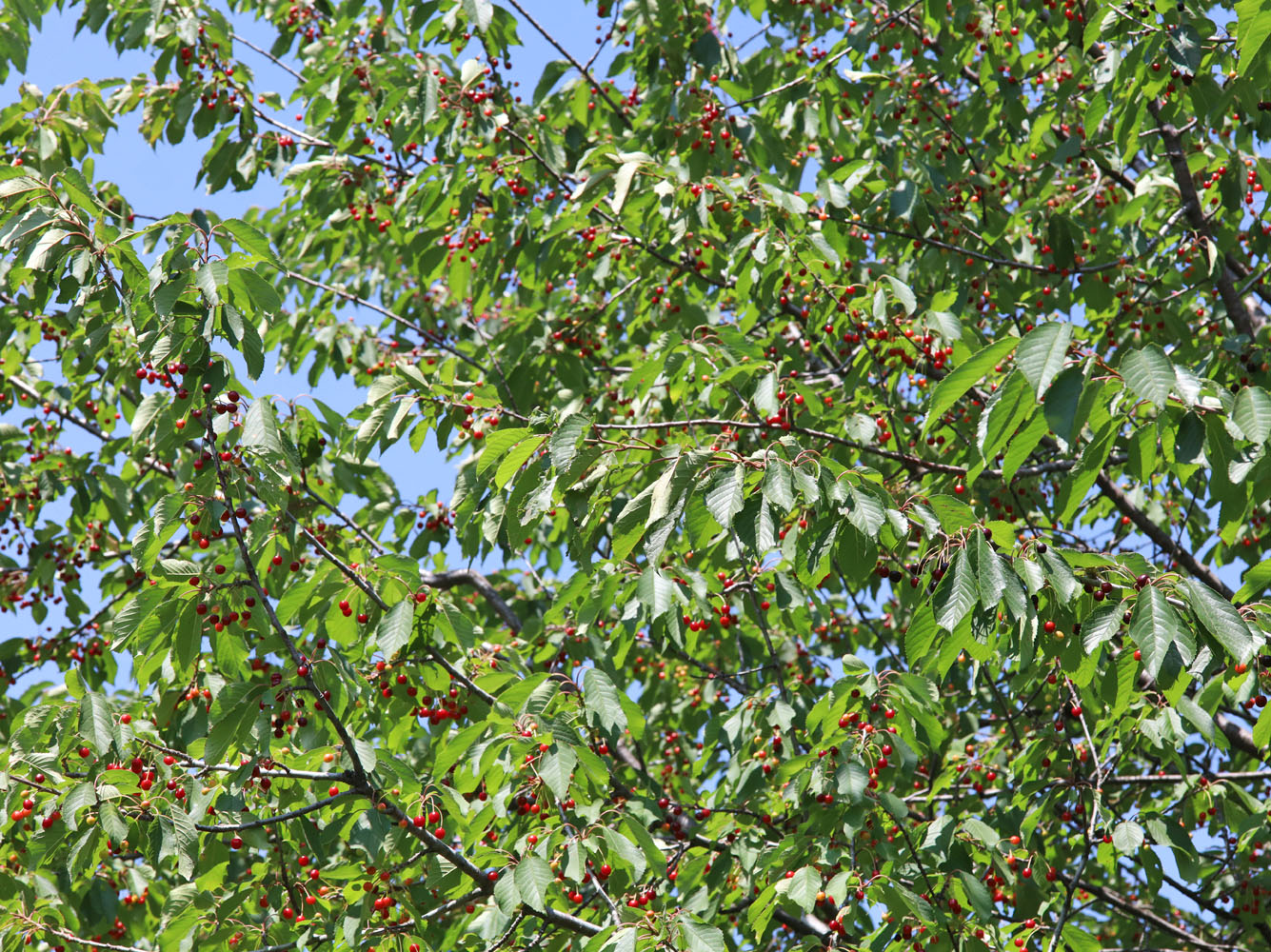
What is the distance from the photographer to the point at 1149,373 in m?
2.12

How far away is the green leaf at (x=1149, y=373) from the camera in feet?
6.88

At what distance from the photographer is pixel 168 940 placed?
136 inches

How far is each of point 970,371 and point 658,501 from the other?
0.78 metres

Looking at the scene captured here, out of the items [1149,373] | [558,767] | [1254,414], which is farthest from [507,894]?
[1254,414]

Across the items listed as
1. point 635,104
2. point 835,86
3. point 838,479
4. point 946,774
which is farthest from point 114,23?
point 946,774

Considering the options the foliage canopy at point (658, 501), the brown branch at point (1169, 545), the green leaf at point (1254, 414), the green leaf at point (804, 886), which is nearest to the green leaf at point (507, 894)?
the foliage canopy at point (658, 501)

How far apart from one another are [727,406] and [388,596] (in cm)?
149

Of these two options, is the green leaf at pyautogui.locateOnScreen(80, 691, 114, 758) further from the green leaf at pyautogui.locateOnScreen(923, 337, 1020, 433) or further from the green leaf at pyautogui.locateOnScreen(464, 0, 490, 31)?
the green leaf at pyautogui.locateOnScreen(464, 0, 490, 31)

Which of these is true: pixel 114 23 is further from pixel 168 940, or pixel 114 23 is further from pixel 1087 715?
pixel 1087 715

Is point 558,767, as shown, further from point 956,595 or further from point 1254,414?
point 1254,414

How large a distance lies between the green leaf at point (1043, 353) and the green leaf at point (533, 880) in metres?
1.63

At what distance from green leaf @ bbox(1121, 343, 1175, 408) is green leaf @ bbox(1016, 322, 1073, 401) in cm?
12

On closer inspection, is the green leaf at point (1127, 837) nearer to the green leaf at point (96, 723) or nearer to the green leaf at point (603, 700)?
the green leaf at point (603, 700)

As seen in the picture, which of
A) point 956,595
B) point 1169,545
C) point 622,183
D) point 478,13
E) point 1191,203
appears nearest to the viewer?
point 956,595
